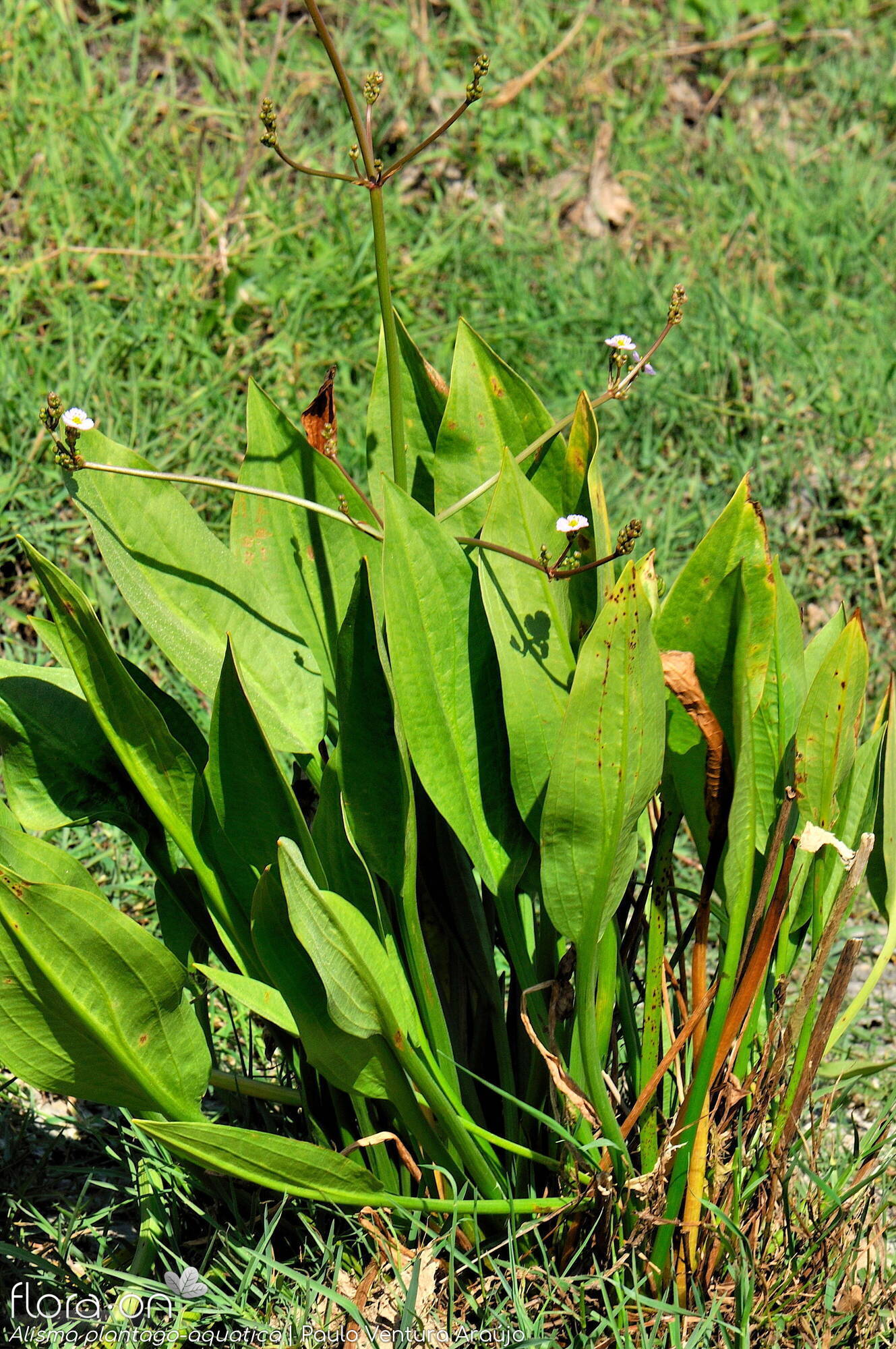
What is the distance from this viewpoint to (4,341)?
256 cm

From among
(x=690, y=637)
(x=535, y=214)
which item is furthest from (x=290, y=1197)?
(x=535, y=214)

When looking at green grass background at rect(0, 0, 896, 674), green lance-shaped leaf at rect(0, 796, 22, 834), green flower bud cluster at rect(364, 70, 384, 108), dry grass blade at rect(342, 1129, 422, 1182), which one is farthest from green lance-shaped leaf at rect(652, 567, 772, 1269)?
green grass background at rect(0, 0, 896, 674)

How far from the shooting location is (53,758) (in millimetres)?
1137

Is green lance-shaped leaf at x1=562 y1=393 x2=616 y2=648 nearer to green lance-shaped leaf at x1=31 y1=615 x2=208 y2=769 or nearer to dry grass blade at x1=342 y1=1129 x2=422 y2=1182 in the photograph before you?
green lance-shaped leaf at x1=31 y1=615 x2=208 y2=769

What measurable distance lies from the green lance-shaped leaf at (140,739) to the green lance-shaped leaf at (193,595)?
74mm

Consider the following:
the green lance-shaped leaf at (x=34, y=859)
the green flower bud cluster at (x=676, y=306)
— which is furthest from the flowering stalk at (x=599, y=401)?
the green lance-shaped leaf at (x=34, y=859)

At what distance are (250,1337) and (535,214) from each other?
300 centimetres

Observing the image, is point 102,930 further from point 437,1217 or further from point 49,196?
point 49,196

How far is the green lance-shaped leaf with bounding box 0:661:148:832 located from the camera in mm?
1117

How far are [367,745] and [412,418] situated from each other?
15.1 inches

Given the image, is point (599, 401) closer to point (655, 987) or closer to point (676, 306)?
point (676, 306)

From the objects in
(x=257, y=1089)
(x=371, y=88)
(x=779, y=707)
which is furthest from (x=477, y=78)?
(x=257, y=1089)

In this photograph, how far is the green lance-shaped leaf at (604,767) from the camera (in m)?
0.94

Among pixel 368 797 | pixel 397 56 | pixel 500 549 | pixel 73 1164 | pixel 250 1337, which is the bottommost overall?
pixel 73 1164
